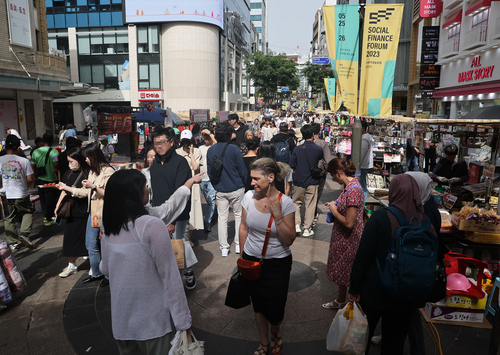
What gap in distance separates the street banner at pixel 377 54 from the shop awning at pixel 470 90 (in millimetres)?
10728

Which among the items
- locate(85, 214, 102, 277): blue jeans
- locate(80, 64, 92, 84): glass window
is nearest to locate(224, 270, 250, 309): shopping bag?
locate(85, 214, 102, 277): blue jeans

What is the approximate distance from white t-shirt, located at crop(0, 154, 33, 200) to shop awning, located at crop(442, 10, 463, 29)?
66.3 feet

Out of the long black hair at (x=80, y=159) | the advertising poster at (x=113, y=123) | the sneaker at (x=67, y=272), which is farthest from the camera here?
the advertising poster at (x=113, y=123)

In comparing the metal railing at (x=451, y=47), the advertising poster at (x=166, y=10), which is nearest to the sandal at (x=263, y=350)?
the metal railing at (x=451, y=47)

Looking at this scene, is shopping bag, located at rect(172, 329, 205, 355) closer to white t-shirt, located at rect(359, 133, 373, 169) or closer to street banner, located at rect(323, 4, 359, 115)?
street banner, located at rect(323, 4, 359, 115)

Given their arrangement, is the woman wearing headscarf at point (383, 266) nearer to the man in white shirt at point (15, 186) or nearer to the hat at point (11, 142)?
the man in white shirt at point (15, 186)

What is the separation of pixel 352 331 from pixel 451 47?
2059cm

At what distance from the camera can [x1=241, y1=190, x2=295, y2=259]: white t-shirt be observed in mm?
2998

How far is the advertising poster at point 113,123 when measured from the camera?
30.7 feet

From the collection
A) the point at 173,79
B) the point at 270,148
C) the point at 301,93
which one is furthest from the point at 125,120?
the point at 301,93

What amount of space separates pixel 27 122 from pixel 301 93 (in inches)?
4402

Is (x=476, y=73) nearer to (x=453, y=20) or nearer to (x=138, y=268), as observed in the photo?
(x=453, y=20)

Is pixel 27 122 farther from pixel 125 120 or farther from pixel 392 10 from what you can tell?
pixel 392 10

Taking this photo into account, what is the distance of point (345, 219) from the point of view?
3564 millimetres
